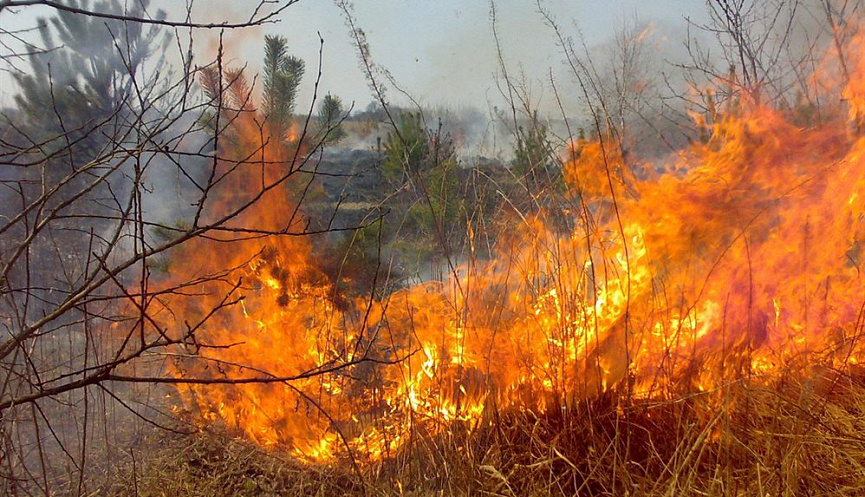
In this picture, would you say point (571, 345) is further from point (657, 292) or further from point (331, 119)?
point (331, 119)

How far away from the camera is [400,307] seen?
3496mm

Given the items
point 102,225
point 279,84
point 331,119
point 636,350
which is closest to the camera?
point 636,350

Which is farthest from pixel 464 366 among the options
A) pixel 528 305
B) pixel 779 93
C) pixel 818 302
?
pixel 779 93

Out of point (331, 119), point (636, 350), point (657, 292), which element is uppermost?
point (331, 119)

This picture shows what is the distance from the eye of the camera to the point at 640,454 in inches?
85.6

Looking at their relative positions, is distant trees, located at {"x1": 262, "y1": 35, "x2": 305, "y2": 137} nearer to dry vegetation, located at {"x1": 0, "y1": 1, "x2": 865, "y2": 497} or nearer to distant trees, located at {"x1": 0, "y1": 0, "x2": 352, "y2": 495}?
distant trees, located at {"x1": 0, "y1": 0, "x2": 352, "y2": 495}

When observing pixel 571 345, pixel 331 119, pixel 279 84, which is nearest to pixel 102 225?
pixel 279 84

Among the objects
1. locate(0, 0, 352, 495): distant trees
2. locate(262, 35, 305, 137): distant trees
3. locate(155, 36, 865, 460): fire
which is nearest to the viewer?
locate(0, 0, 352, 495): distant trees

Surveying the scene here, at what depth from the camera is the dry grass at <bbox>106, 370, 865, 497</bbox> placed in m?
1.75

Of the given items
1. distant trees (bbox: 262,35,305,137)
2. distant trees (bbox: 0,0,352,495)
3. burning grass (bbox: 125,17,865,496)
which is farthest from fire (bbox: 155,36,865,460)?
distant trees (bbox: 262,35,305,137)

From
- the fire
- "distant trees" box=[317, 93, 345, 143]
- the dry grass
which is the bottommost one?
the dry grass

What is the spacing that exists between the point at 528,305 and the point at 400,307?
3.59 ft

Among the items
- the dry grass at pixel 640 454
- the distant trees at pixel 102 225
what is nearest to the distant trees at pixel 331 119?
the distant trees at pixel 102 225

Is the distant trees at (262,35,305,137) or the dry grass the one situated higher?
the distant trees at (262,35,305,137)
